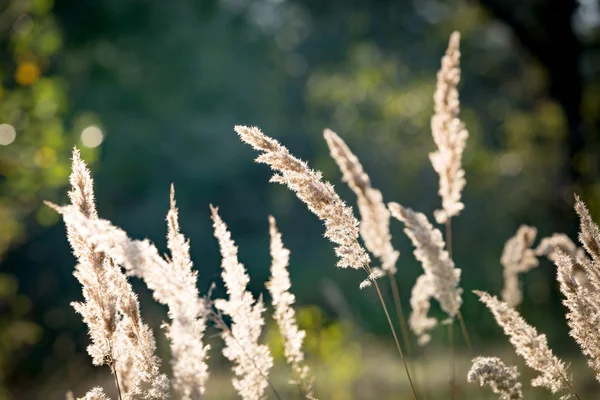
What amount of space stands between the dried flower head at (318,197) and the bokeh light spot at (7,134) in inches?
157

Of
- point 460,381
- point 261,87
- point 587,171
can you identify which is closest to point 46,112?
point 460,381

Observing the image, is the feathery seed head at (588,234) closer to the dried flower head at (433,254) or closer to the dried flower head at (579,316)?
the dried flower head at (579,316)

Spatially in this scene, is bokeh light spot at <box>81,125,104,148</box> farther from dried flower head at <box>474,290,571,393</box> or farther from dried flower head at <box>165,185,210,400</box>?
dried flower head at <box>474,290,571,393</box>

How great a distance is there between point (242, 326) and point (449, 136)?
85cm

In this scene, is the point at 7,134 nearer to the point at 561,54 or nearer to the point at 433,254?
the point at 433,254

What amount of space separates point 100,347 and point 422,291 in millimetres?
1208

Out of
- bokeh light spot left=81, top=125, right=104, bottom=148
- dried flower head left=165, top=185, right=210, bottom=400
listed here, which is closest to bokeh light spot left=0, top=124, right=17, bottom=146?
bokeh light spot left=81, top=125, right=104, bottom=148

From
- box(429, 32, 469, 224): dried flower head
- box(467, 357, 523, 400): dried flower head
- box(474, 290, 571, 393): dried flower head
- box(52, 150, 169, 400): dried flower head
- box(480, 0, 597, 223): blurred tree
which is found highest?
box(480, 0, 597, 223): blurred tree

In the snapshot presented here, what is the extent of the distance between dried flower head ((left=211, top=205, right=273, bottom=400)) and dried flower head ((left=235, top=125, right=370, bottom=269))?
0.19 meters

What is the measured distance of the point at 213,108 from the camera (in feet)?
48.5

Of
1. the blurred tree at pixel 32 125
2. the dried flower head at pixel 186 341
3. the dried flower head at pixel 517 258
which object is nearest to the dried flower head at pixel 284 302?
the dried flower head at pixel 186 341

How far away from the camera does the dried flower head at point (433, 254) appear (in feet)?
4.46

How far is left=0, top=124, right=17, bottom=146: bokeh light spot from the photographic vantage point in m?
4.72

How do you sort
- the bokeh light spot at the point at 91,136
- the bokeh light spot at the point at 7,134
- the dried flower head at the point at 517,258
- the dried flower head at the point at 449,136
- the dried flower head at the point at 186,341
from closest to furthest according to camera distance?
the dried flower head at the point at 186,341, the dried flower head at the point at 449,136, the dried flower head at the point at 517,258, the bokeh light spot at the point at 7,134, the bokeh light spot at the point at 91,136
